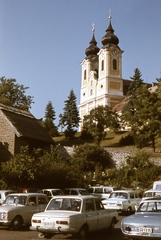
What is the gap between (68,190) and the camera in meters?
22.6

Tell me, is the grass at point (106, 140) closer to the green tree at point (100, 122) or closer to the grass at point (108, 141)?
the grass at point (108, 141)

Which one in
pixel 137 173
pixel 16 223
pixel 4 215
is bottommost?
pixel 16 223

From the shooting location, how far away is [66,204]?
1123 centimetres

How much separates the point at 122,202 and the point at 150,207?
27.6ft

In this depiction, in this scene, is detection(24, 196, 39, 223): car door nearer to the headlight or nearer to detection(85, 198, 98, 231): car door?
the headlight

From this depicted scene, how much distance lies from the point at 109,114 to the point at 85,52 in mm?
43022

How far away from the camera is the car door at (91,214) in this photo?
11086mm

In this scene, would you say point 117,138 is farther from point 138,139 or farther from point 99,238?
point 99,238

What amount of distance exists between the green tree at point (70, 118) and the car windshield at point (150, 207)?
62250mm

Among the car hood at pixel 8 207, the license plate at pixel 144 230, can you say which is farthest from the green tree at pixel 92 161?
the license plate at pixel 144 230

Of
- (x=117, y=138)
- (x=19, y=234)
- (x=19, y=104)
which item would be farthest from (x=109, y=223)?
(x=117, y=138)

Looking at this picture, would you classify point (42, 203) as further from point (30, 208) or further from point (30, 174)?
point (30, 174)

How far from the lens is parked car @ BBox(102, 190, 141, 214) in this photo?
18.9m

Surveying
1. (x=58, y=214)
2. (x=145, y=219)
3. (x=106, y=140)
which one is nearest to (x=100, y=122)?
(x=106, y=140)
